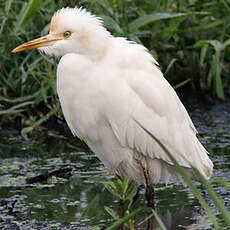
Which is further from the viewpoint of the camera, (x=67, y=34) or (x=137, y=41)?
(x=137, y=41)

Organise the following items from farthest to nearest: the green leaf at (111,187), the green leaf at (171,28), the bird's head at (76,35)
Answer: the green leaf at (171,28), the bird's head at (76,35), the green leaf at (111,187)

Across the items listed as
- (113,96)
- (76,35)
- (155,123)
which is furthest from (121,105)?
(76,35)

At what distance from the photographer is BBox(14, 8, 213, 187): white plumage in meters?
4.11

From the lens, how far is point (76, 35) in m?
4.12

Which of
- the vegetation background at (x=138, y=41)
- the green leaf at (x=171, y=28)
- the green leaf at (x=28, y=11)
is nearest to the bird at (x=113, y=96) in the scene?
the green leaf at (x=28, y=11)

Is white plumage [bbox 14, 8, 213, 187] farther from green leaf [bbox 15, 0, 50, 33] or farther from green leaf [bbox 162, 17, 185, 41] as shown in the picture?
green leaf [bbox 162, 17, 185, 41]

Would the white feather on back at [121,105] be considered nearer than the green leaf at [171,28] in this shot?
Yes

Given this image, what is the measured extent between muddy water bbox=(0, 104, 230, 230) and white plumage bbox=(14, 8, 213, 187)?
0.31 meters

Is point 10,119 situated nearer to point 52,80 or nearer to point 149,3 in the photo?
point 52,80

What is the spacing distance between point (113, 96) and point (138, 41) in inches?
75.0

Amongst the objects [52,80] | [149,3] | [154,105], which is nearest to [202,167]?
[154,105]

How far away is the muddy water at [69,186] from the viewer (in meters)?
4.14

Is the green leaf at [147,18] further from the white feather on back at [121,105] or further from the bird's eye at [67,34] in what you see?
the bird's eye at [67,34]

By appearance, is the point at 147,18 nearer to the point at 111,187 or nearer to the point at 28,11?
the point at 28,11
